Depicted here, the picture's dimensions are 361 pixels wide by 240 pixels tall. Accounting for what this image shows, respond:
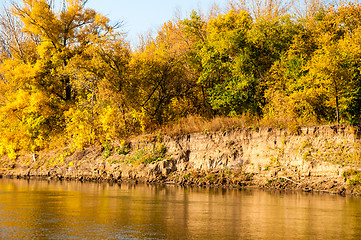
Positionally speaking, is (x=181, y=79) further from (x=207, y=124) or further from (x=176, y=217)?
(x=176, y=217)

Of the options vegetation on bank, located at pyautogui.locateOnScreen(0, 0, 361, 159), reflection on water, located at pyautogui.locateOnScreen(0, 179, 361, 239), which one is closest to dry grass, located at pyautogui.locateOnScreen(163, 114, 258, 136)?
vegetation on bank, located at pyautogui.locateOnScreen(0, 0, 361, 159)

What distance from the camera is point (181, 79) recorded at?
39.1 metres

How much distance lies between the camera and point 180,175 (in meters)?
31.2

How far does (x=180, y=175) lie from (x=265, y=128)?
6976 millimetres

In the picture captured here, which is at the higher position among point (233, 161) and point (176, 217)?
point (233, 161)

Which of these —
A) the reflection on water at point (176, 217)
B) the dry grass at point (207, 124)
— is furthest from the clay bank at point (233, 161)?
the reflection on water at point (176, 217)

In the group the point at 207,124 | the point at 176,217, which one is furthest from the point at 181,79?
the point at 176,217

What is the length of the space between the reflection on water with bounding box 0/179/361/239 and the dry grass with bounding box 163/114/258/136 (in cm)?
1153

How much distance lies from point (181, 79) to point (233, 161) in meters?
11.7

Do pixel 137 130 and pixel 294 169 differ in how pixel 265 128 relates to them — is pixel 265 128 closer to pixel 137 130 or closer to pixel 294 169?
pixel 294 169

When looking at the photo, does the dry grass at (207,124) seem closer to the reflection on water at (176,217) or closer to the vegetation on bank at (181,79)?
the vegetation on bank at (181,79)

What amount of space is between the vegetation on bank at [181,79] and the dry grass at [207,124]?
0.10 m

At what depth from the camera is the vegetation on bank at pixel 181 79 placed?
29688 mm

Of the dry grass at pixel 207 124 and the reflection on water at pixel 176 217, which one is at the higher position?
the dry grass at pixel 207 124
